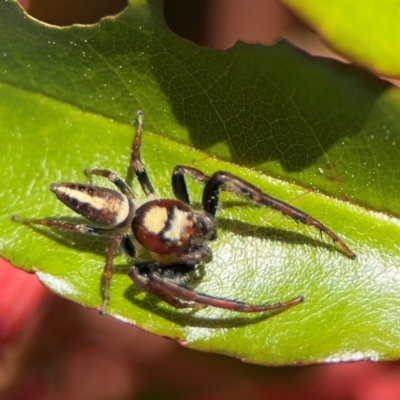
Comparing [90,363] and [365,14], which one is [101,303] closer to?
[365,14]

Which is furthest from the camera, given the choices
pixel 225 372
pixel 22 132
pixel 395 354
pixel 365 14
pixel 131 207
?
pixel 225 372

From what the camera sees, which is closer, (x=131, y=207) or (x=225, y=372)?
(x=131, y=207)

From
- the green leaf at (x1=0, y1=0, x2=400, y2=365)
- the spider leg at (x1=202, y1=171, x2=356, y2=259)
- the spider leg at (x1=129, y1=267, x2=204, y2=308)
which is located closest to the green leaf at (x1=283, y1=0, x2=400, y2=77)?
the green leaf at (x1=0, y1=0, x2=400, y2=365)

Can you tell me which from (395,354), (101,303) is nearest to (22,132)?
(101,303)

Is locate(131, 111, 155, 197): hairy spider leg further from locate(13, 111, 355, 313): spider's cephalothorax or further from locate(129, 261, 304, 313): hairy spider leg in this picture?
locate(129, 261, 304, 313): hairy spider leg

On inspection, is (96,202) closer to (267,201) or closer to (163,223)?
(163,223)

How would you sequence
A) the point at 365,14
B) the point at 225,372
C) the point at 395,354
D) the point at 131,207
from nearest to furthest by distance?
the point at 365,14
the point at 395,354
the point at 131,207
the point at 225,372

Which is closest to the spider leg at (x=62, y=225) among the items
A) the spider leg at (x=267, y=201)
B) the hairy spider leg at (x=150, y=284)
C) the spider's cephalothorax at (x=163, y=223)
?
the spider's cephalothorax at (x=163, y=223)
